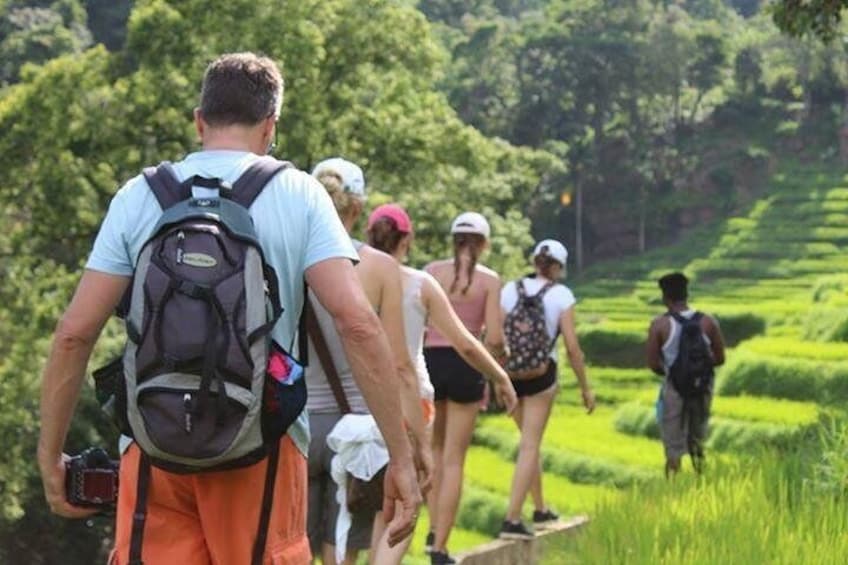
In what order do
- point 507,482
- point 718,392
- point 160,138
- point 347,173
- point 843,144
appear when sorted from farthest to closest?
point 843,144, point 507,482, point 160,138, point 718,392, point 347,173

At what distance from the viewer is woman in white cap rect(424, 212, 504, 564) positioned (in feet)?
22.7

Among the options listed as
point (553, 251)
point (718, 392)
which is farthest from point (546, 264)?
point (718, 392)

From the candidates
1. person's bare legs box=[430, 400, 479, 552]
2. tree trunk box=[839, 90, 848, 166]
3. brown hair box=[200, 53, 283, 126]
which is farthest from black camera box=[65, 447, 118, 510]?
tree trunk box=[839, 90, 848, 166]

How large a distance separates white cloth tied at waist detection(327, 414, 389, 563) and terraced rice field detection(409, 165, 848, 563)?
0.90 metres

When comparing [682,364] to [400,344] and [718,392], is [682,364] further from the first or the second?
[718,392]

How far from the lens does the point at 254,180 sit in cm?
295

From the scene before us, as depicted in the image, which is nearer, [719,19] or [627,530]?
[627,530]

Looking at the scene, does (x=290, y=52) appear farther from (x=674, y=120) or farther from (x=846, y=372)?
(x=674, y=120)

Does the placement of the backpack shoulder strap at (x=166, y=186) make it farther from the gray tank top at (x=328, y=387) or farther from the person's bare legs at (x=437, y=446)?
the person's bare legs at (x=437, y=446)

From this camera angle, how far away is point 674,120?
78.7 meters

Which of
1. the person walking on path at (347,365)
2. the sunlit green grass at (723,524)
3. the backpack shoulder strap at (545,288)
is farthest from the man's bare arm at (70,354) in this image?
the backpack shoulder strap at (545,288)

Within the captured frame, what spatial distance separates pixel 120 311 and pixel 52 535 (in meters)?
23.8

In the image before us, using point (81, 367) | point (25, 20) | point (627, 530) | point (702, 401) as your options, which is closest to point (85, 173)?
point (702, 401)

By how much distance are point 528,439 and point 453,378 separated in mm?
1212
